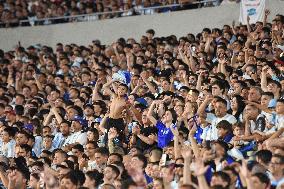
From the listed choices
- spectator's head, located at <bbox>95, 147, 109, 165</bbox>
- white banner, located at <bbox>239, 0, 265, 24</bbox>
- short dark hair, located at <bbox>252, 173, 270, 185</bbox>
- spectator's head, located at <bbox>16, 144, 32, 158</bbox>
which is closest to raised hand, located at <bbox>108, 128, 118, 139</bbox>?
spectator's head, located at <bbox>95, 147, 109, 165</bbox>

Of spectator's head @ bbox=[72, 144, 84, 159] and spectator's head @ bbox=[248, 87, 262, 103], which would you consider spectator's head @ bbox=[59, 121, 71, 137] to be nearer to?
spectator's head @ bbox=[72, 144, 84, 159]

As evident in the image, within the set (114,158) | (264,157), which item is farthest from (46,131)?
(264,157)

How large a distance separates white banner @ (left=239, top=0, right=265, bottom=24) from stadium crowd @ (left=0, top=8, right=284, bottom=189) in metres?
0.82

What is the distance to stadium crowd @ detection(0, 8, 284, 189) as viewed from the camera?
Answer: 32.6 ft

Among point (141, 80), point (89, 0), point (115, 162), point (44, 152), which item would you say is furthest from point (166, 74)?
point (89, 0)

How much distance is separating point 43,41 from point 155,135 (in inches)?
426

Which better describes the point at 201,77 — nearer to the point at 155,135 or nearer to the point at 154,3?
the point at 155,135

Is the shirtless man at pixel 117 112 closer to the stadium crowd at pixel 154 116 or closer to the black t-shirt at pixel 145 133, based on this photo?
the stadium crowd at pixel 154 116

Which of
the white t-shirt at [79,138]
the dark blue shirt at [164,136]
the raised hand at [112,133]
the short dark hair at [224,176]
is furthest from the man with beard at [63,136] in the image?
the short dark hair at [224,176]

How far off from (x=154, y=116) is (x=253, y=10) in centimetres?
602

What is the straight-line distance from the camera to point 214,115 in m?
12.1

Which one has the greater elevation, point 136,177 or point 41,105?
point 136,177

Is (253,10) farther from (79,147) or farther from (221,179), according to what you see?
(221,179)

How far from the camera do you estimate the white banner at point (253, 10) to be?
1797cm
